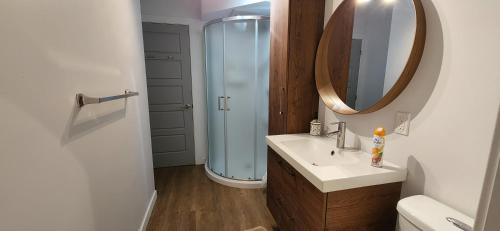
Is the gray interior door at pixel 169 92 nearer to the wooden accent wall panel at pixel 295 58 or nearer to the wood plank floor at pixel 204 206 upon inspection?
the wood plank floor at pixel 204 206

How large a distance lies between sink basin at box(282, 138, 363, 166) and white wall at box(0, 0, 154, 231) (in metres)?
1.12

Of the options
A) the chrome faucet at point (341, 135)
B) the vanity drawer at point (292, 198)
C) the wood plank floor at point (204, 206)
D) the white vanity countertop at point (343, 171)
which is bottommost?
the wood plank floor at point (204, 206)

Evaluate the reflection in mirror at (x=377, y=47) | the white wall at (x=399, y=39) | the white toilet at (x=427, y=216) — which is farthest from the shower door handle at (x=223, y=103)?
the white toilet at (x=427, y=216)

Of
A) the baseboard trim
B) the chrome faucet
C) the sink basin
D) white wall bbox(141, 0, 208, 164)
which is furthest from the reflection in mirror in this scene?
white wall bbox(141, 0, 208, 164)

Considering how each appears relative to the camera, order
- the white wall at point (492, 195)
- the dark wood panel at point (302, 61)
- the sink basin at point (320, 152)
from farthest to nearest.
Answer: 1. the dark wood panel at point (302, 61)
2. the sink basin at point (320, 152)
3. the white wall at point (492, 195)

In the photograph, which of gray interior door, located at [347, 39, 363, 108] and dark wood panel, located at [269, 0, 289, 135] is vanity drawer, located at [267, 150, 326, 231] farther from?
gray interior door, located at [347, 39, 363, 108]

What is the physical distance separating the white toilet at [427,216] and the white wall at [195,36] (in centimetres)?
264

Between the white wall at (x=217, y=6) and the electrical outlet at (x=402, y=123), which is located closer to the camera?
the electrical outlet at (x=402, y=123)

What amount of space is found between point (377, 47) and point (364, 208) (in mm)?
899

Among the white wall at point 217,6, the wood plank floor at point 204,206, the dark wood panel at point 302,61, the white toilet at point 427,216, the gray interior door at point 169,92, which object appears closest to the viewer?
the white toilet at point 427,216

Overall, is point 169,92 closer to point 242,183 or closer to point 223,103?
point 223,103

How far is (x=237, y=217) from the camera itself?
204 centimetres

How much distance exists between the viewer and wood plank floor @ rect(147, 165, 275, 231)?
1.95 meters

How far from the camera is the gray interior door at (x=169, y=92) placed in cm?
282
